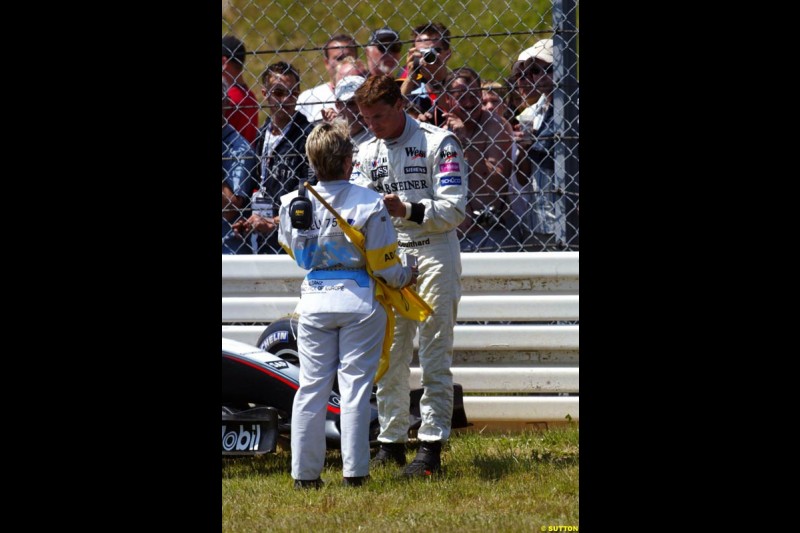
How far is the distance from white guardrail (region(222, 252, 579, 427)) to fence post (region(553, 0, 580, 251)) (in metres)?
0.45

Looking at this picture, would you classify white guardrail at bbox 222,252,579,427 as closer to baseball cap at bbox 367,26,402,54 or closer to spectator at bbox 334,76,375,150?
spectator at bbox 334,76,375,150

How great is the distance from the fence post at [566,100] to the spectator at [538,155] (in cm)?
6

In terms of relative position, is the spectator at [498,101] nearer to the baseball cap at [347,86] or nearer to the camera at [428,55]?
the camera at [428,55]

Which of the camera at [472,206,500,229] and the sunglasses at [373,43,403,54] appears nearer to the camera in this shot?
the camera at [472,206,500,229]

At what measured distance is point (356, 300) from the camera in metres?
4.61

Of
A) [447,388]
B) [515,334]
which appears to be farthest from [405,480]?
[515,334]

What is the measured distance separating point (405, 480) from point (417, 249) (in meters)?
1.17

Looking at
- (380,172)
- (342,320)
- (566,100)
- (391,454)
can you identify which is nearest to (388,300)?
(342,320)

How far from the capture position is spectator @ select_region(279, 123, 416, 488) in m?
4.59

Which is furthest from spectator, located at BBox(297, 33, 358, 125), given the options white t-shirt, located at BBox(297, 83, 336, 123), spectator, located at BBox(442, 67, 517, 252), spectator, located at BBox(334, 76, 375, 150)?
spectator, located at BBox(442, 67, 517, 252)

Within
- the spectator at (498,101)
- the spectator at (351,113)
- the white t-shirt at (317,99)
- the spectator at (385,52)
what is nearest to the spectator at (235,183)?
the white t-shirt at (317,99)

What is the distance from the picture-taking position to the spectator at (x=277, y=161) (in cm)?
629

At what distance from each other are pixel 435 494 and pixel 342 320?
896 mm
